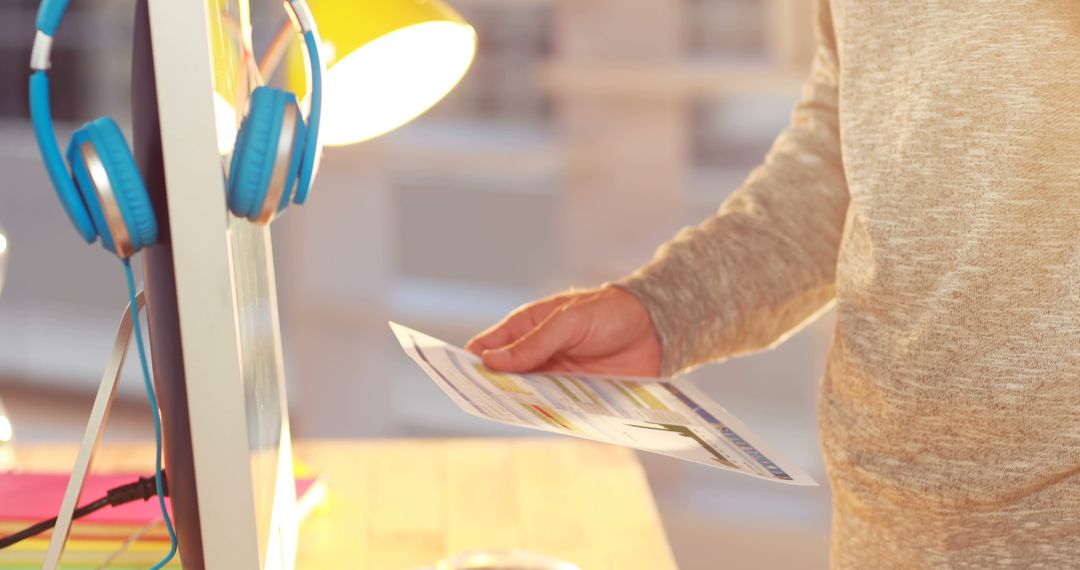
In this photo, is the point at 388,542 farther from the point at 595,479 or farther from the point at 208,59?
the point at 208,59

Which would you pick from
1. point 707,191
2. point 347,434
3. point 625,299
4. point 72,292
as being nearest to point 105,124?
point 625,299

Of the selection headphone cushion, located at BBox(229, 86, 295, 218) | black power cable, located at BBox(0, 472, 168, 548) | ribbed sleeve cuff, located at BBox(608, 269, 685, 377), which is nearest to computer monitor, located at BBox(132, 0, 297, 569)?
headphone cushion, located at BBox(229, 86, 295, 218)

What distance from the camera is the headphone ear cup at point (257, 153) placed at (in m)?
0.53

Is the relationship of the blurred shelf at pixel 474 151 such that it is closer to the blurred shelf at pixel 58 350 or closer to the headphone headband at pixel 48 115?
the blurred shelf at pixel 58 350

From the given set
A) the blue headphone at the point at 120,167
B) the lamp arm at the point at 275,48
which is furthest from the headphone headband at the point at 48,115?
the lamp arm at the point at 275,48

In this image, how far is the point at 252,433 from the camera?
54 centimetres

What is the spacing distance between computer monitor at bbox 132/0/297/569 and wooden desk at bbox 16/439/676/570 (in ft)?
1.18

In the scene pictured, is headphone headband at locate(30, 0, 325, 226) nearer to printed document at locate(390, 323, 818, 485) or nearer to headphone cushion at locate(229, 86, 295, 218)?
headphone cushion at locate(229, 86, 295, 218)

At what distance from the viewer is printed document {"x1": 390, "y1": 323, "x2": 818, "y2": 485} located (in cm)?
68

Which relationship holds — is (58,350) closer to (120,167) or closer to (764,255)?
(764,255)

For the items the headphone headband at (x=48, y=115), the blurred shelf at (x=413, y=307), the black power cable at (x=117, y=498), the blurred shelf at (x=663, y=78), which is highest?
the headphone headband at (x=48, y=115)

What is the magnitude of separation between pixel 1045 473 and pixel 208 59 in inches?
23.0

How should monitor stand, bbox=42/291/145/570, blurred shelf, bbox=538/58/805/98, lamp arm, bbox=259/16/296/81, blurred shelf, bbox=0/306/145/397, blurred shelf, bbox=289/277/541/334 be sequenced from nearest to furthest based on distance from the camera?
monitor stand, bbox=42/291/145/570 < lamp arm, bbox=259/16/296/81 < blurred shelf, bbox=538/58/805/98 < blurred shelf, bbox=289/277/541/334 < blurred shelf, bbox=0/306/145/397

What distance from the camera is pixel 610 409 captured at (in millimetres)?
787
